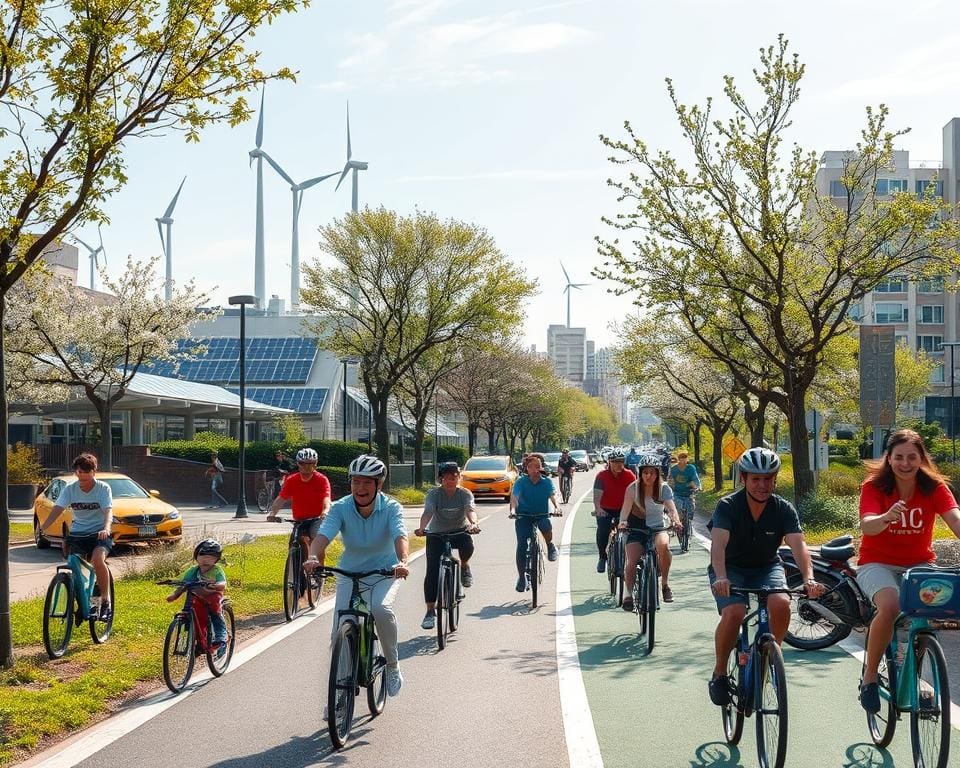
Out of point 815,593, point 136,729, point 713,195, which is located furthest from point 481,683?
point 713,195

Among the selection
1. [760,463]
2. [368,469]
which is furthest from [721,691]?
[368,469]

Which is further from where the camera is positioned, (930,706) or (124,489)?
(124,489)

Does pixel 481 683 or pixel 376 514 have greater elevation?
pixel 376 514

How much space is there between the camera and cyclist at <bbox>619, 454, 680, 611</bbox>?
1076cm

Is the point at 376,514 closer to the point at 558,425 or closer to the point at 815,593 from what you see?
the point at 815,593

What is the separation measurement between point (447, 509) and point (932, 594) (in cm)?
598

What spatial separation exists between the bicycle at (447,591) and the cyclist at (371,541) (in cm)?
280

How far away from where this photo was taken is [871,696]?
5984 millimetres

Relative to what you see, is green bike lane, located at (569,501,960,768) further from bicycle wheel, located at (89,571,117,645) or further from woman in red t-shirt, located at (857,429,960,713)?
bicycle wheel, located at (89,571,117,645)

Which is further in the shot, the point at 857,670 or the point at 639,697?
the point at 857,670

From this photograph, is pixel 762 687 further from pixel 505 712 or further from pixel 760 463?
pixel 505 712

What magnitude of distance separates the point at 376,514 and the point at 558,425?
98.6 metres

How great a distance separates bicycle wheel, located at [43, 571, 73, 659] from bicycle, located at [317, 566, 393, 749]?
11.4 ft

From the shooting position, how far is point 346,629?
21.7 feet
